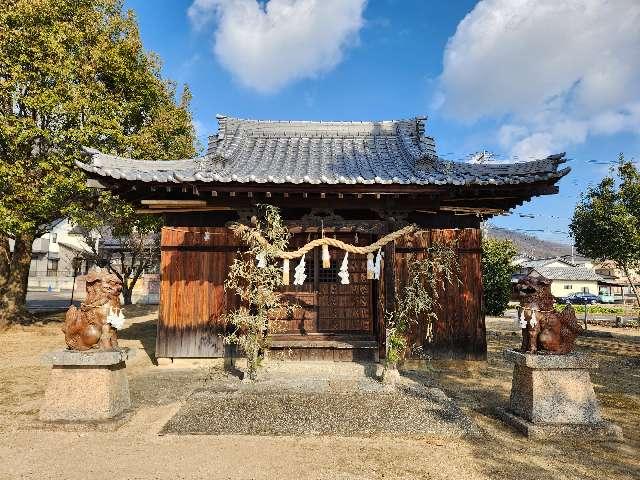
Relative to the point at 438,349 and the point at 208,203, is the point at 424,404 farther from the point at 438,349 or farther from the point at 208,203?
the point at 208,203

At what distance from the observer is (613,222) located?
18031 mm

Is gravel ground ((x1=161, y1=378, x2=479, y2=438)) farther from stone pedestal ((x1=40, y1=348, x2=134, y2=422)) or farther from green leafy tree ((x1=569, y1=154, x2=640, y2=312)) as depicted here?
green leafy tree ((x1=569, y1=154, x2=640, y2=312))

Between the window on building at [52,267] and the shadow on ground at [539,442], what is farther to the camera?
the window on building at [52,267]

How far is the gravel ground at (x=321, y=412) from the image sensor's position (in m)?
5.83

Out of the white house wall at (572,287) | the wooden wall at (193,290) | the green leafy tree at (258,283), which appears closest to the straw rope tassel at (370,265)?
the green leafy tree at (258,283)

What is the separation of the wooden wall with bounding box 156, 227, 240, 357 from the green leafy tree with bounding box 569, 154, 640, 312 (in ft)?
57.5

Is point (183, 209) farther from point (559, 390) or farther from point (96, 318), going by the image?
point (559, 390)

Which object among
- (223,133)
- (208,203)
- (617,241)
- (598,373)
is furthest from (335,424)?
(617,241)

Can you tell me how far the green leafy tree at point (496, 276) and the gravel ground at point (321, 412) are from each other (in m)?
16.8

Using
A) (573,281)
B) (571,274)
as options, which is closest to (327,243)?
(573,281)

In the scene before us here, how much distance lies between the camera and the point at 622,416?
22.0 ft

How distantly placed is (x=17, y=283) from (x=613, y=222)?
25.8 metres

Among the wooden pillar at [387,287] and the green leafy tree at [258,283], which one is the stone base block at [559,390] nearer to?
the wooden pillar at [387,287]

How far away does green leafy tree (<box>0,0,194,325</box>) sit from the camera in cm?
1340
